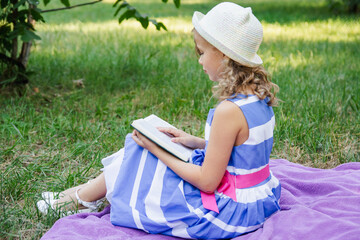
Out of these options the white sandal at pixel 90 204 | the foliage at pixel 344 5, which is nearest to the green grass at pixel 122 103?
the white sandal at pixel 90 204

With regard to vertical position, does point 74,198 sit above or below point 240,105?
below

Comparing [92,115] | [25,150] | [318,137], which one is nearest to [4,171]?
[25,150]

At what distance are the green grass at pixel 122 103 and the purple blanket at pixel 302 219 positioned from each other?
0.24 m

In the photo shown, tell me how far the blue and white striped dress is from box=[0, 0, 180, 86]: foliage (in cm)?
174

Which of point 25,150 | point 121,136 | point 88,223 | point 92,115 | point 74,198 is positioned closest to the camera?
point 88,223

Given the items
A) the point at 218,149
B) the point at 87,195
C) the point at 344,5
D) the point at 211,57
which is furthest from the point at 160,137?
the point at 344,5

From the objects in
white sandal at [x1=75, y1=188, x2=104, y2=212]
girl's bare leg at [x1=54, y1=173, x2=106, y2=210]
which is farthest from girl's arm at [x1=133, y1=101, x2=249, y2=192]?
white sandal at [x1=75, y1=188, x2=104, y2=212]

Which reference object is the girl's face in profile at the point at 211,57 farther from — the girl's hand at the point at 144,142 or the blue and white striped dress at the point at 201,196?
the girl's hand at the point at 144,142

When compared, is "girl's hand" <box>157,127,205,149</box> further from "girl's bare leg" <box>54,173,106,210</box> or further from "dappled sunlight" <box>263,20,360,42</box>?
"dappled sunlight" <box>263,20,360,42</box>

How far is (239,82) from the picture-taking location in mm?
2172

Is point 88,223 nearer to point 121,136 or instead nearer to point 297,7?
point 121,136

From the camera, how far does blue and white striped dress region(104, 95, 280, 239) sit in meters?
2.15

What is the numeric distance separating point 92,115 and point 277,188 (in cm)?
207

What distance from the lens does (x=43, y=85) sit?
15.0ft
